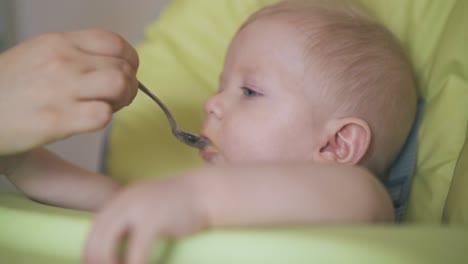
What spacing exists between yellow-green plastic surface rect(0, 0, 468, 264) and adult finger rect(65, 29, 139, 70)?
0.18m

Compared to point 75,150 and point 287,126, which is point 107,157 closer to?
point 287,126

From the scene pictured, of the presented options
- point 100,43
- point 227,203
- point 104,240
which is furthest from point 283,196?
point 100,43

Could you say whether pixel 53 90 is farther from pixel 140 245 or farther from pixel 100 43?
pixel 140 245

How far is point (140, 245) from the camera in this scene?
1.57 feet

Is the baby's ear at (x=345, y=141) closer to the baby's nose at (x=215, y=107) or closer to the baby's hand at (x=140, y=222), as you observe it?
the baby's nose at (x=215, y=107)

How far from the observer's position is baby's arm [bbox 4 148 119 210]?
2.53 ft

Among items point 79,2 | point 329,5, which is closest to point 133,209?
point 329,5

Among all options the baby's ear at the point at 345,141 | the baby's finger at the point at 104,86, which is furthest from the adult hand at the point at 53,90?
the baby's ear at the point at 345,141

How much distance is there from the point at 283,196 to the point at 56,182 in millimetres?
357

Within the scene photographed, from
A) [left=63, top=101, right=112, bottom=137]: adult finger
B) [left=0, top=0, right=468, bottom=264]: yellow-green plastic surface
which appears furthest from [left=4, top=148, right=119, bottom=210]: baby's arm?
[left=63, top=101, right=112, bottom=137]: adult finger

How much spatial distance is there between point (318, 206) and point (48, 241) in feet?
0.78

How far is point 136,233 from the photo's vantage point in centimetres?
49

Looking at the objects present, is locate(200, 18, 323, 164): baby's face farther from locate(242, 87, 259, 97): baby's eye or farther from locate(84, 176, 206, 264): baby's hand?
locate(84, 176, 206, 264): baby's hand

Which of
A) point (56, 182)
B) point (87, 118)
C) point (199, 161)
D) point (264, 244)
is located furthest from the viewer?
point (199, 161)
